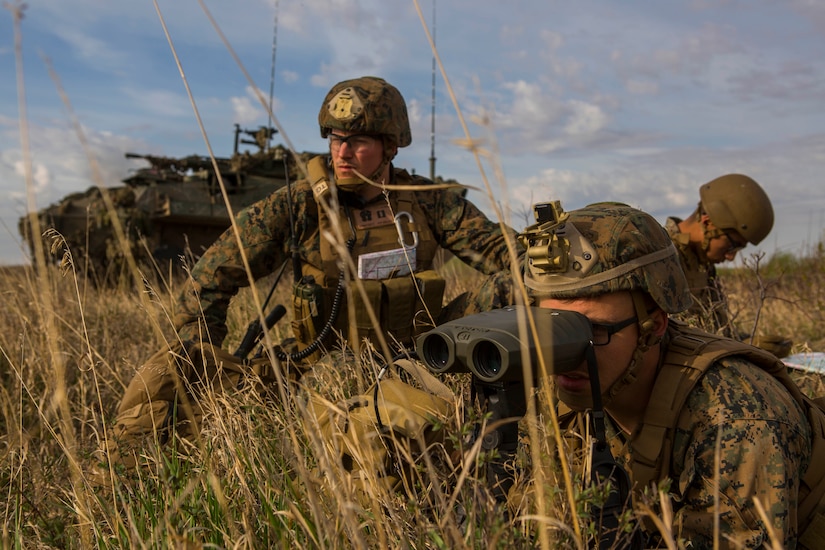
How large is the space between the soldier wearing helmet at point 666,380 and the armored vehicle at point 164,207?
32.4 feet

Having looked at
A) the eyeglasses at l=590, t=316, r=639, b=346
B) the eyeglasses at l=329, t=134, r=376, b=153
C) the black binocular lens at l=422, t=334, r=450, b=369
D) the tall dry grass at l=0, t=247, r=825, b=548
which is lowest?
the tall dry grass at l=0, t=247, r=825, b=548

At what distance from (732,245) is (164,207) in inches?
391

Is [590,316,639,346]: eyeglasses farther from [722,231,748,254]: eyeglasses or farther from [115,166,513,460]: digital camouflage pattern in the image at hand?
[722,231,748,254]: eyeglasses

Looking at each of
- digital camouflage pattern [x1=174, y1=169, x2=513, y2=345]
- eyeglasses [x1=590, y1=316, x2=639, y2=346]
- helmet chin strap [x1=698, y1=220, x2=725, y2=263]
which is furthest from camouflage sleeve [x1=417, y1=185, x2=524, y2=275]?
eyeglasses [x1=590, y1=316, x2=639, y2=346]

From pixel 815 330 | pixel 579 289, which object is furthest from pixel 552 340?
pixel 815 330

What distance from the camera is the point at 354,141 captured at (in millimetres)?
4164

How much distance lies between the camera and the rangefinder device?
4.98ft

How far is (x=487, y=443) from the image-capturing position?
5.40 ft

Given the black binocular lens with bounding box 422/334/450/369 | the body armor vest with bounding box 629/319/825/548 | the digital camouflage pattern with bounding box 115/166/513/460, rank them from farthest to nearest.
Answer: the digital camouflage pattern with bounding box 115/166/513/460 → the body armor vest with bounding box 629/319/825/548 → the black binocular lens with bounding box 422/334/450/369

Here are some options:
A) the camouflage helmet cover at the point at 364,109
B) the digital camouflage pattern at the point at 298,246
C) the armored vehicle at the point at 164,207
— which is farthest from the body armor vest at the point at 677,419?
the armored vehicle at the point at 164,207

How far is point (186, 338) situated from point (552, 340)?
93.9 inches

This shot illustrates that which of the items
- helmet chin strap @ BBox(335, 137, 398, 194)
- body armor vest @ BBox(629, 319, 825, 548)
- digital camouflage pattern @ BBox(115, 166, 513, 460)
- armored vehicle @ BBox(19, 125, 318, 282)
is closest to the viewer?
body armor vest @ BBox(629, 319, 825, 548)

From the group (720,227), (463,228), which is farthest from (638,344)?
(720,227)

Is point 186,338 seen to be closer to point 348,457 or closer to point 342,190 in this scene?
point 342,190
